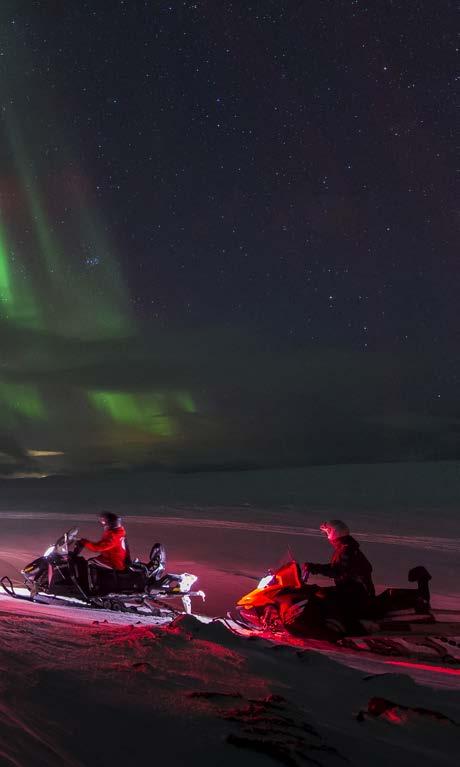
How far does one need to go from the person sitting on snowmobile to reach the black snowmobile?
253 centimetres

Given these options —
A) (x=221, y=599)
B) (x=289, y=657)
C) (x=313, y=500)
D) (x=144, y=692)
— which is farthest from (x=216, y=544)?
(x=313, y=500)

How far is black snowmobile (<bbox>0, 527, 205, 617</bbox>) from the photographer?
8289 millimetres

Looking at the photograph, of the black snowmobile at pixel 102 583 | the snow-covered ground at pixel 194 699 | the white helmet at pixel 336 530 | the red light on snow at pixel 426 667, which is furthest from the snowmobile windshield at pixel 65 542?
the red light on snow at pixel 426 667

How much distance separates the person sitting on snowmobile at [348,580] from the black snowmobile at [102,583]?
8.31 feet

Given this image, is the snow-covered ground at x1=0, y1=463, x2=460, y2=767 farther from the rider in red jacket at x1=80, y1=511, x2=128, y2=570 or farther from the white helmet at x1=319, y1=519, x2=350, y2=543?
the white helmet at x1=319, y1=519, x2=350, y2=543

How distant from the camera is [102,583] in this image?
834 cm

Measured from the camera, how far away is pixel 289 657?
488cm

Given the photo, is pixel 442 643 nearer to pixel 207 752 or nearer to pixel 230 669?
pixel 230 669

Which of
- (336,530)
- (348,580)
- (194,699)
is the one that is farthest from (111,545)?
(194,699)

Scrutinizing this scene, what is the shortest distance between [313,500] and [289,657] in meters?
26.6

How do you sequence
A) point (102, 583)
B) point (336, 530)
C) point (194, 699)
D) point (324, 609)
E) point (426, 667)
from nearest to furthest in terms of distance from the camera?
point (194, 699) < point (426, 667) < point (324, 609) < point (336, 530) < point (102, 583)

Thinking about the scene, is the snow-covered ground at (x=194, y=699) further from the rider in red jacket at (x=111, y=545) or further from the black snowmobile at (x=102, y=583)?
the rider in red jacket at (x=111, y=545)

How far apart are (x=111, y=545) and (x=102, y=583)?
0.48 m

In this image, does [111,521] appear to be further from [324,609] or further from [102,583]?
[324,609]
